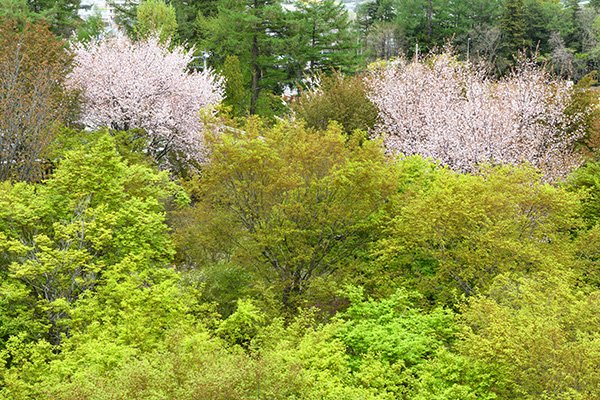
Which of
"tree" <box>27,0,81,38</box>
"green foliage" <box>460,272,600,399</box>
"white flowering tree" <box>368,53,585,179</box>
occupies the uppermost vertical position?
"tree" <box>27,0,81,38</box>

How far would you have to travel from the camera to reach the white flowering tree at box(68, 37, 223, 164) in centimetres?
2495

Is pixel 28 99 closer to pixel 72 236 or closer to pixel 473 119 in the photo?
pixel 72 236

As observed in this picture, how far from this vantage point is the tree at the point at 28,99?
1719 cm

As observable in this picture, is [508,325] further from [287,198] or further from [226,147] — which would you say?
[226,147]

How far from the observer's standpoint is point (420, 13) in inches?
2163

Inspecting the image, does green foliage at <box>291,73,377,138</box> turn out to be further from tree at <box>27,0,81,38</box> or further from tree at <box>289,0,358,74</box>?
tree at <box>27,0,81,38</box>

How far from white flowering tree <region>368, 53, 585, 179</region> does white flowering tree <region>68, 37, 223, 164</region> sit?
818 cm

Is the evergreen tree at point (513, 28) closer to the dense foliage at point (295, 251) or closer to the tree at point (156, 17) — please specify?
the dense foliage at point (295, 251)

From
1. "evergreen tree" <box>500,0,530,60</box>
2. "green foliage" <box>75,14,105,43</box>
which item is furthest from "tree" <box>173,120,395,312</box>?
"evergreen tree" <box>500,0,530,60</box>

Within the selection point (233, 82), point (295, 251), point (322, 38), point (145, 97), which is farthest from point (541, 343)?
point (322, 38)

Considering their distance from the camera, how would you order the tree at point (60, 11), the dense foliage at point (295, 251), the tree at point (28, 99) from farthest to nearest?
1. the tree at point (60, 11)
2. the tree at point (28, 99)
3. the dense foliage at point (295, 251)

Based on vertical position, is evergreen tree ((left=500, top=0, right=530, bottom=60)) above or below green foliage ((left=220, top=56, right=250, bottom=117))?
above

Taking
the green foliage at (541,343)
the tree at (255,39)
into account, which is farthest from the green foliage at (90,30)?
the green foliage at (541,343)

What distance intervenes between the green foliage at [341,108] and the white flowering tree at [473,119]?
64 centimetres
